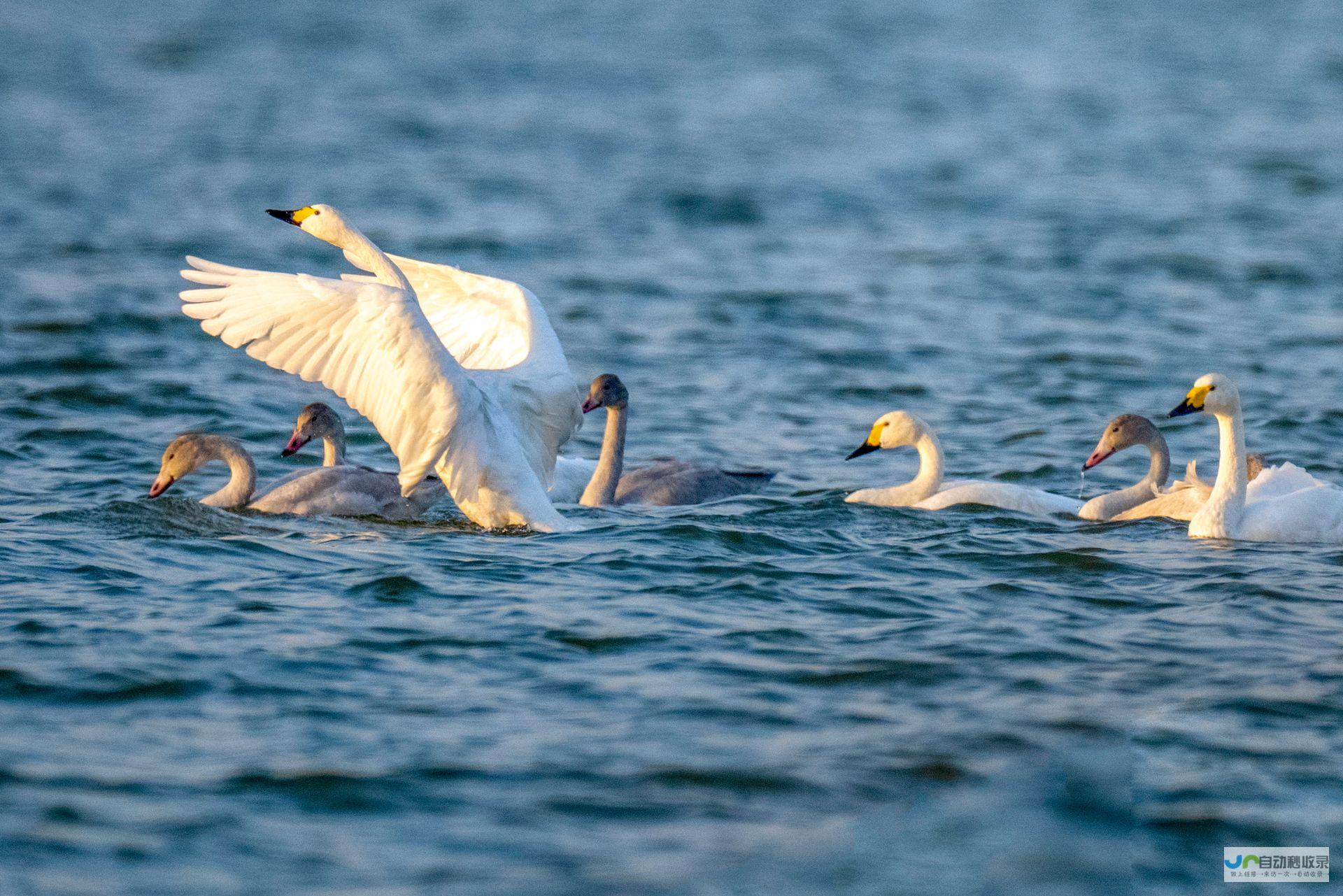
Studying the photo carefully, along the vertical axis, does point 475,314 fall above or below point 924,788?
above

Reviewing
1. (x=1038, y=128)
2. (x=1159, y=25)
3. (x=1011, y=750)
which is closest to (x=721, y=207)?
(x=1038, y=128)

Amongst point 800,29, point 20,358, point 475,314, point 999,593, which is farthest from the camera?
point 800,29

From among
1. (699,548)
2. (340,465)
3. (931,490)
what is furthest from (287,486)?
(931,490)

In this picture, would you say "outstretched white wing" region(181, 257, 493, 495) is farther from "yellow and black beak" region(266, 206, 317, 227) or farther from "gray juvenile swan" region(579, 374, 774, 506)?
"gray juvenile swan" region(579, 374, 774, 506)

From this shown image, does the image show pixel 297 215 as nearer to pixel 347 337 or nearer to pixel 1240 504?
pixel 347 337

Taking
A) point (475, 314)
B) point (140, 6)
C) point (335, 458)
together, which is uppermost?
point (140, 6)

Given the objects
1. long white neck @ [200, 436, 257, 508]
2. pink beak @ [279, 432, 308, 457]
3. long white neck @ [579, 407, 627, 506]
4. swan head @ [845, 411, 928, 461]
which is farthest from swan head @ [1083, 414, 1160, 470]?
long white neck @ [200, 436, 257, 508]

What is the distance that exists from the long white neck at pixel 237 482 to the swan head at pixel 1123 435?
468cm

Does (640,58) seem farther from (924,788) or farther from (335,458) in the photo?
(924,788)

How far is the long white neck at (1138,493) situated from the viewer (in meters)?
9.81

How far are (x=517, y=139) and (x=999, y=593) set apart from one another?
17747mm

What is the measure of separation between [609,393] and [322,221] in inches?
93.4

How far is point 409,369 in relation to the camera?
28.6ft

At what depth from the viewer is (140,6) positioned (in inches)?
1601
